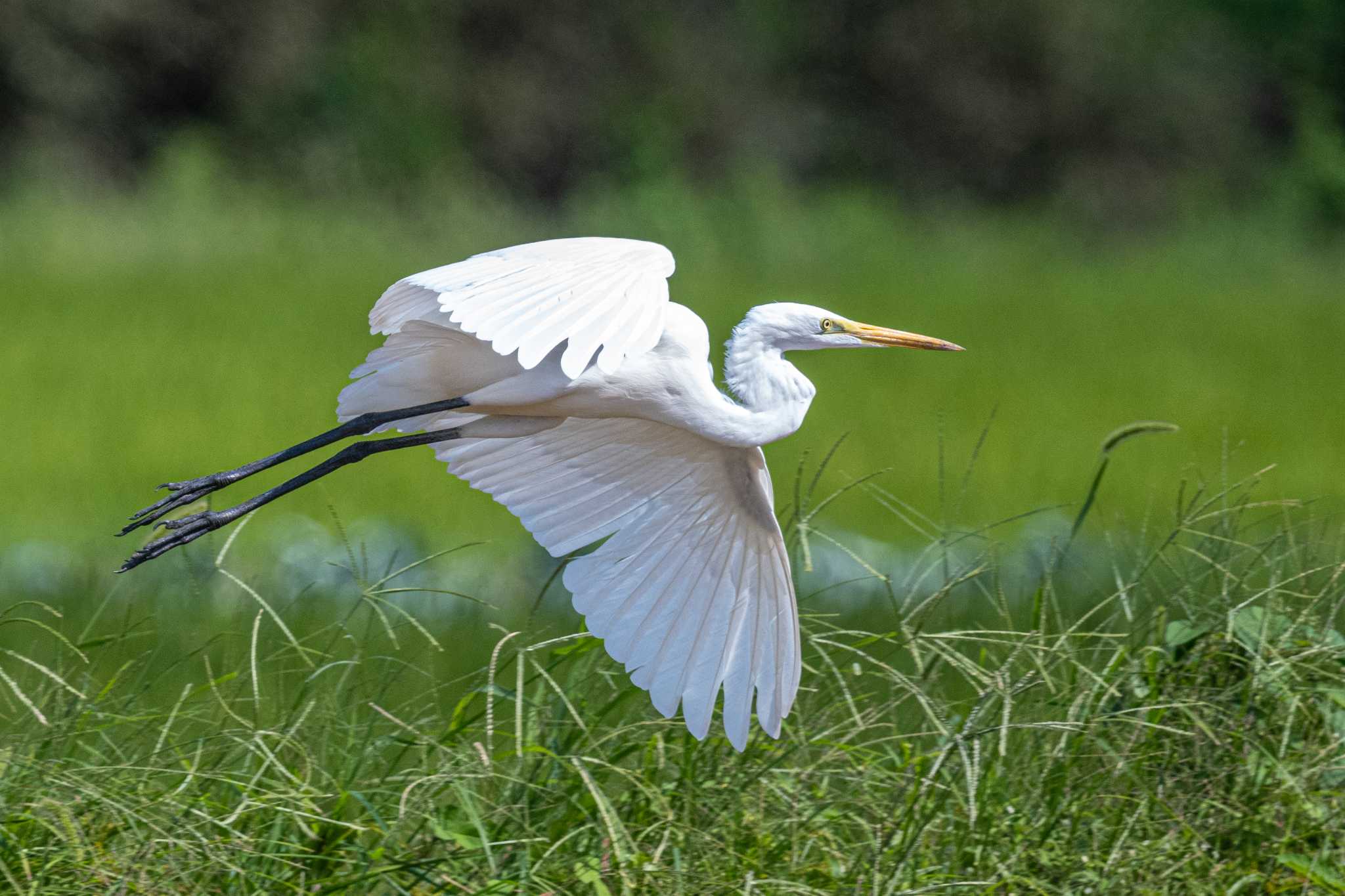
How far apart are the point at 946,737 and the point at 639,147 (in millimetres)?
13143

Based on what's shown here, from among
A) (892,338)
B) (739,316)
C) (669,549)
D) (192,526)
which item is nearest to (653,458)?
(669,549)

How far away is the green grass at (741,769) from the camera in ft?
10.3

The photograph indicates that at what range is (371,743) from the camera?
11.0 feet

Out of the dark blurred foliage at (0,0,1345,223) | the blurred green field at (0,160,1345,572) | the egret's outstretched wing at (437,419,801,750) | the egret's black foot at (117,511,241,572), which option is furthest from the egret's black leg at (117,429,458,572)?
the dark blurred foliage at (0,0,1345,223)

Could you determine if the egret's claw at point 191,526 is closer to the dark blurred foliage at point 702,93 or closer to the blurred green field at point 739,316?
the blurred green field at point 739,316

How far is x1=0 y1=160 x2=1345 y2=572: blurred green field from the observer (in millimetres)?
8891

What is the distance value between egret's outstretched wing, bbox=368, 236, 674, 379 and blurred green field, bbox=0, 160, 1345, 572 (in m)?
4.13

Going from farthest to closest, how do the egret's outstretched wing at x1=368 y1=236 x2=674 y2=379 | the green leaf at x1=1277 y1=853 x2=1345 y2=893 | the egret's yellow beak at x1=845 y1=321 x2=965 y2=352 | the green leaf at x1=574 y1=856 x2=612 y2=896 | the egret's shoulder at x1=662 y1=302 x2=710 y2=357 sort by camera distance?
the egret's yellow beak at x1=845 y1=321 x2=965 y2=352 → the egret's shoulder at x1=662 y1=302 x2=710 y2=357 → the green leaf at x1=1277 y1=853 x2=1345 y2=893 → the green leaf at x1=574 y1=856 x2=612 y2=896 → the egret's outstretched wing at x1=368 y1=236 x2=674 y2=379

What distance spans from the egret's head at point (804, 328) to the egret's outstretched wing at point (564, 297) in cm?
36

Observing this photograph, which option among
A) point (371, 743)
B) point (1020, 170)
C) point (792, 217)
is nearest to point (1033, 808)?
point (371, 743)

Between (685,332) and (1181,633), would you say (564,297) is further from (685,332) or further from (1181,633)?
(1181,633)

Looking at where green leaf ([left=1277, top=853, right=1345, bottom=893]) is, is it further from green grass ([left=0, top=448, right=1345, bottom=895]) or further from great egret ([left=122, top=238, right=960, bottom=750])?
great egret ([left=122, top=238, right=960, bottom=750])

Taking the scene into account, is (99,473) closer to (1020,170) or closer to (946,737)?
(946,737)

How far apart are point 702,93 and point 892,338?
47.5 feet
